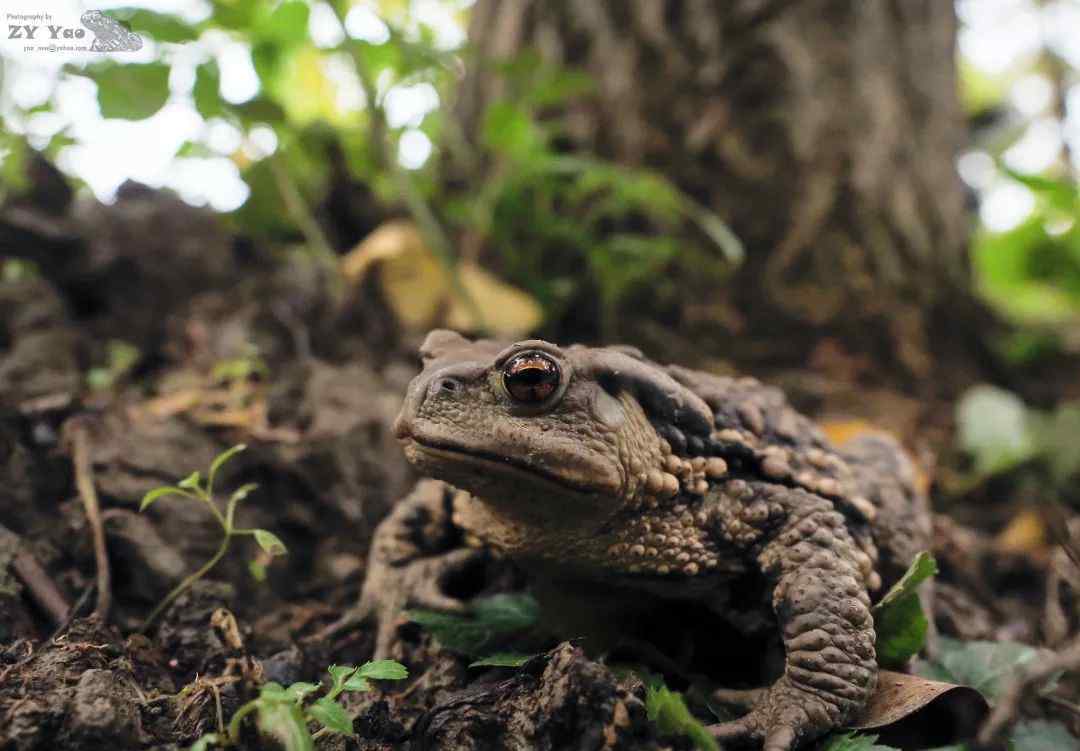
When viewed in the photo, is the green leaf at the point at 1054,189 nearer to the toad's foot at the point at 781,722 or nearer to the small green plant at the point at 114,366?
the toad's foot at the point at 781,722

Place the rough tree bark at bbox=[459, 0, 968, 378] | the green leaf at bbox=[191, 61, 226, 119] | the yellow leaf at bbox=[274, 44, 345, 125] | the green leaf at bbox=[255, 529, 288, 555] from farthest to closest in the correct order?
the yellow leaf at bbox=[274, 44, 345, 125] → the rough tree bark at bbox=[459, 0, 968, 378] → the green leaf at bbox=[191, 61, 226, 119] → the green leaf at bbox=[255, 529, 288, 555]

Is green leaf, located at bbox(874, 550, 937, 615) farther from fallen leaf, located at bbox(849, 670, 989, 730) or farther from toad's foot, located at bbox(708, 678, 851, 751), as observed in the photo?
toad's foot, located at bbox(708, 678, 851, 751)

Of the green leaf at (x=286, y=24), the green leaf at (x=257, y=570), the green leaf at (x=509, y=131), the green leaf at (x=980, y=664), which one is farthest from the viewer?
the green leaf at (x=509, y=131)

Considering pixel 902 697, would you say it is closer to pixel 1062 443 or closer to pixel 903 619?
pixel 903 619

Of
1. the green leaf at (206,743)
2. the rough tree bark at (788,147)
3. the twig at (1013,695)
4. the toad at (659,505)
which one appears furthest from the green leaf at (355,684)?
the rough tree bark at (788,147)

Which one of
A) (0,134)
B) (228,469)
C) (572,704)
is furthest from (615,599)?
(0,134)

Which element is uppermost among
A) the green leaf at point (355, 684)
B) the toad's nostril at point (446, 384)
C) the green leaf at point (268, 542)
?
the toad's nostril at point (446, 384)

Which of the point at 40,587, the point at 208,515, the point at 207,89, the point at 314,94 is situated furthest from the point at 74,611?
the point at 314,94

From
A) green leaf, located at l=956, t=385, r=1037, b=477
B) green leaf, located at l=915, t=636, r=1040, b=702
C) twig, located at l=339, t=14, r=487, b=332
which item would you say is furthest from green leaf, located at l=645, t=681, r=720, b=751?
green leaf, located at l=956, t=385, r=1037, b=477
